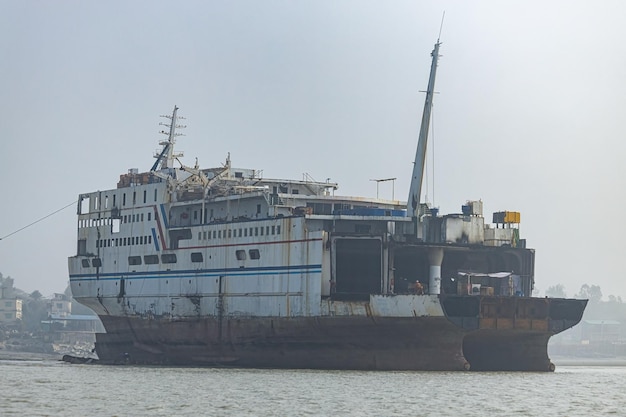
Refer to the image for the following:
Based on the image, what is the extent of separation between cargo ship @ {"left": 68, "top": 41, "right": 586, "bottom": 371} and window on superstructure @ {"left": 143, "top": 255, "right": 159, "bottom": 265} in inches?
3.8

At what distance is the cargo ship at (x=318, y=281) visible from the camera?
175 feet

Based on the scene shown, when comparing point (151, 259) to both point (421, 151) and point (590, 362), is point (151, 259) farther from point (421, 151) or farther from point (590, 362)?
point (590, 362)

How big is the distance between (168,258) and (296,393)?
64.5 feet

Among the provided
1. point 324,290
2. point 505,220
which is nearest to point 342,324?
point 324,290

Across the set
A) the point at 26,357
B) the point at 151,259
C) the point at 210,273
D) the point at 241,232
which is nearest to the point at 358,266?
the point at 241,232

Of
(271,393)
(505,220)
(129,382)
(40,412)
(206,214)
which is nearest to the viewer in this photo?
(40,412)

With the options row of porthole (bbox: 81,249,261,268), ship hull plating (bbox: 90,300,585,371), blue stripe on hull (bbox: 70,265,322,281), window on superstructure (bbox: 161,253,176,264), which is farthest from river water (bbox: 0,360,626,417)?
window on superstructure (bbox: 161,253,176,264)

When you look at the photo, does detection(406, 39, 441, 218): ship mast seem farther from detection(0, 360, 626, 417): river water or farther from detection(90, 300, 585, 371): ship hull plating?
detection(0, 360, 626, 417): river water

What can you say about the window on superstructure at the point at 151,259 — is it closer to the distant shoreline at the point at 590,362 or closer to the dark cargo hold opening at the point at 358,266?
the dark cargo hold opening at the point at 358,266

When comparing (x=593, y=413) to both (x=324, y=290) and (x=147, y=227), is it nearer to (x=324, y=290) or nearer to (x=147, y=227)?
(x=324, y=290)

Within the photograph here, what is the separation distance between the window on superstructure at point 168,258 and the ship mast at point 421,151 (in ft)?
Result: 39.6

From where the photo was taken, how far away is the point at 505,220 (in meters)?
Answer: 57.7

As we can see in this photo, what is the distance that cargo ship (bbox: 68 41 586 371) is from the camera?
53.3 metres

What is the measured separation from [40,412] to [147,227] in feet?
86.1
